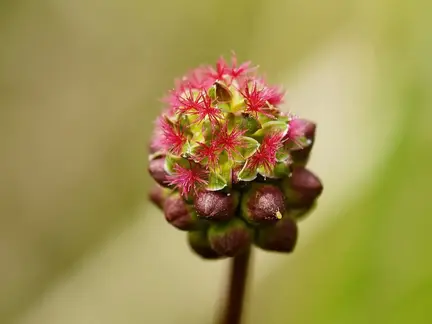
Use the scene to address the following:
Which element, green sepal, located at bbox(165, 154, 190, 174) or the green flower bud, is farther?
the green flower bud

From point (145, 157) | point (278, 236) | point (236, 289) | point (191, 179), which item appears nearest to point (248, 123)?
point (191, 179)

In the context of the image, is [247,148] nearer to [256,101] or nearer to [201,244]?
[256,101]

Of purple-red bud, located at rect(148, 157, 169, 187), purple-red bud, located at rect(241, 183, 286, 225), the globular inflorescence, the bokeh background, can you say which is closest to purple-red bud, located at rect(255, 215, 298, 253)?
the globular inflorescence

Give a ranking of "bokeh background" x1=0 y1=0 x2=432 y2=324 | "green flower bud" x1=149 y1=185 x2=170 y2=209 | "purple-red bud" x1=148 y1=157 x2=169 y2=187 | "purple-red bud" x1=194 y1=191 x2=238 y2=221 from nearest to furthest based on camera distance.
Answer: "purple-red bud" x1=194 y1=191 x2=238 y2=221 < "purple-red bud" x1=148 y1=157 x2=169 y2=187 < "green flower bud" x1=149 y1=185 x2=170 y2=209 < "bokeh background" x1=0 y1=0 x2=432 y2=324

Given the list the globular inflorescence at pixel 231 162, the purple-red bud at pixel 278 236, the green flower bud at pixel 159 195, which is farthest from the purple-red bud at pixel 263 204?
the green flower bud at pixel 159 195

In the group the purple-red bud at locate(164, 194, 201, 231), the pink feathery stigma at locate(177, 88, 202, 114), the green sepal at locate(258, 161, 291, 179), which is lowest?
the purple-red bud at locate(164, 194, 201, 231)

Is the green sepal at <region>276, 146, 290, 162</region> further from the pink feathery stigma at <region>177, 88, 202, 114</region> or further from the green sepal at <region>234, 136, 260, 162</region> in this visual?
the pink feathery stigma at <region>177, 88, 202, 114</region>

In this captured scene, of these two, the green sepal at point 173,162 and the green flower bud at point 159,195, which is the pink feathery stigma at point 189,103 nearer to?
the green sepal at point 173,162
